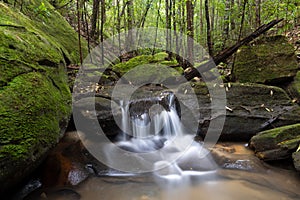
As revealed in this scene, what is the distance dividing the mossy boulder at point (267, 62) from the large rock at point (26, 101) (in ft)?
14.2

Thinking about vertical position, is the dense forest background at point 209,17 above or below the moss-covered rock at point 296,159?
above

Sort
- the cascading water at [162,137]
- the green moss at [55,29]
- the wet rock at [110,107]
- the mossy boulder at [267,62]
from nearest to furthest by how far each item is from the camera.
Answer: the cascading water at [162,137]
the wet rock at [110,107]
the mossy boulder at [267,62]
the green moss at [55,29]

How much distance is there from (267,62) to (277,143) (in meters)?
2.65

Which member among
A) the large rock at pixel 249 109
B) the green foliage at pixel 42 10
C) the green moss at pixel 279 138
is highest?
Answer: the green foliage at pixel 42 10

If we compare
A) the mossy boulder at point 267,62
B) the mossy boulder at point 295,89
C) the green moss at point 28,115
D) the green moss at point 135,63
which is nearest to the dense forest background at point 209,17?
the mossy boulder at point 267,62

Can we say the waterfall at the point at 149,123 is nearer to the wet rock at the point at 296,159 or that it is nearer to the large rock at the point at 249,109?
the large rock at the point at 249,109

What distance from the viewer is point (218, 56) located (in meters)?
6.43

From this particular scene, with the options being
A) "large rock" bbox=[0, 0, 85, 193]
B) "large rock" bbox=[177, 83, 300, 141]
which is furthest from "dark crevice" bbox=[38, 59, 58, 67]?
"large rock" bbox=[177, 83, 300, 141]

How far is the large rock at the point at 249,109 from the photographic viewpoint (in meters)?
4.65

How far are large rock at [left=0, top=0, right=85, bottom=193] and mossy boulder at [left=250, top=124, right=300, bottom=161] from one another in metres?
3.22

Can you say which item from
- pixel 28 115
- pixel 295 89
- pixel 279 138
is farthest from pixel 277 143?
pixel 28 115

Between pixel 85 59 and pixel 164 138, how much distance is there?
407 cm

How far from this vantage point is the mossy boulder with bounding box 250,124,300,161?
3721 millimetres

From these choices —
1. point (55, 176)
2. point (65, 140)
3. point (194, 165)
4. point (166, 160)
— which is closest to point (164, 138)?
point (166, 160)
